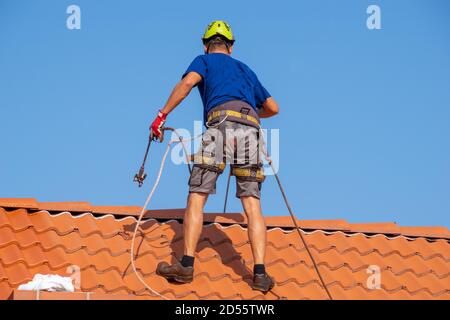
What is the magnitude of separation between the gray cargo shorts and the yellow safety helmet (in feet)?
2.87

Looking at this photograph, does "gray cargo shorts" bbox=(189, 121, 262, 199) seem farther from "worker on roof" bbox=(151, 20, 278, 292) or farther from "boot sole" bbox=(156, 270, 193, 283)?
"boot sole" bbox=(156, 270, 193, 283)

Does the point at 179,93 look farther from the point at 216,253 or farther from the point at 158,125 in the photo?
the point at 216,253

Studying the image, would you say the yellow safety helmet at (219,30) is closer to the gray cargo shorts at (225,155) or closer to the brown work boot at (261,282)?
the gray cargo shorts at (225,155)

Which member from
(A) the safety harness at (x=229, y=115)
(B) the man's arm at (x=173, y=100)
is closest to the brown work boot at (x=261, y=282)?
(A) the safety harness at (x=229, y=115)

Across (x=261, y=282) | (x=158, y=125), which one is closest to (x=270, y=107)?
(x=158, y=125)

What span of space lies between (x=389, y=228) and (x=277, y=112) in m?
1.88

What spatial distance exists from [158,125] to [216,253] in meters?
1.37

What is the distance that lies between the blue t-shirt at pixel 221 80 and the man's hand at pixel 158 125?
1.39 feet

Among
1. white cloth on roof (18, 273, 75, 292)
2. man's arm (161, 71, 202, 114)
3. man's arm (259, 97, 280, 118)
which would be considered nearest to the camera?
white cloth on roof (18, 273, 75, 292)

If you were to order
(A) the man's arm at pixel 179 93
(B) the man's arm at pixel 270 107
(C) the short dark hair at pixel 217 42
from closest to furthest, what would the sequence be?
(A) the man's arm at pixel 179 93
(C) the short dark hair at pixel 217 42
(B) the man's arm at pixel 270 107

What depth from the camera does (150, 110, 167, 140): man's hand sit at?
7.77 m

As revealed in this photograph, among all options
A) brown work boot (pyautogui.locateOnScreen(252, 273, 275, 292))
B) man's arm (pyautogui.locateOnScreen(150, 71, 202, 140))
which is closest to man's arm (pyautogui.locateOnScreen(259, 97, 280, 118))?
man's arm (pyautogui.locateOnScreen(150, 71, 202, 140))

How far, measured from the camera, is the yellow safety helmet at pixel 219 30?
8078 millimetres

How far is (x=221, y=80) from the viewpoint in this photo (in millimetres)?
Result: 7895
